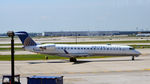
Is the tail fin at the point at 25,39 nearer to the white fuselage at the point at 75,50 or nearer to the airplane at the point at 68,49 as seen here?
the airplane at the point at 68,49

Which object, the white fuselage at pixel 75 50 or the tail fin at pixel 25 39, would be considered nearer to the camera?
the tail fin at pixel 25 39

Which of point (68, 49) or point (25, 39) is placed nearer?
point (25, 39)

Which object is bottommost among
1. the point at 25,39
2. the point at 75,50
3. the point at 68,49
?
the point at 75,50

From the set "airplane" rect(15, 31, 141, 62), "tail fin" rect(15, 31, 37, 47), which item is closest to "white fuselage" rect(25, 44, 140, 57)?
"airplane" rect(15, 31, 141, 62)

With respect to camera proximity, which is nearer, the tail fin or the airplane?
the tail fin

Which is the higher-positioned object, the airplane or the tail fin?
the tail fin

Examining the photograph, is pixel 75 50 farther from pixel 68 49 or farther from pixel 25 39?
pixel 25 39

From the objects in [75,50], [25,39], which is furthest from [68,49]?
[25,39]

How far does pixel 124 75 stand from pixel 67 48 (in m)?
20.0

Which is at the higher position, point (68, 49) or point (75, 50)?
point (68, 49)

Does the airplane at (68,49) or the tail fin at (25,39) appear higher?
the tail fin at (25,39)

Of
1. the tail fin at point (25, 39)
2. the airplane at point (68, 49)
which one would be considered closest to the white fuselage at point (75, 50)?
the airplane at point (68, 49)

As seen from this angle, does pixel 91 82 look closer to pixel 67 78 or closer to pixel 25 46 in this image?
pixel 67 78

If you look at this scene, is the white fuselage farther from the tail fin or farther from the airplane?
the tail fin
